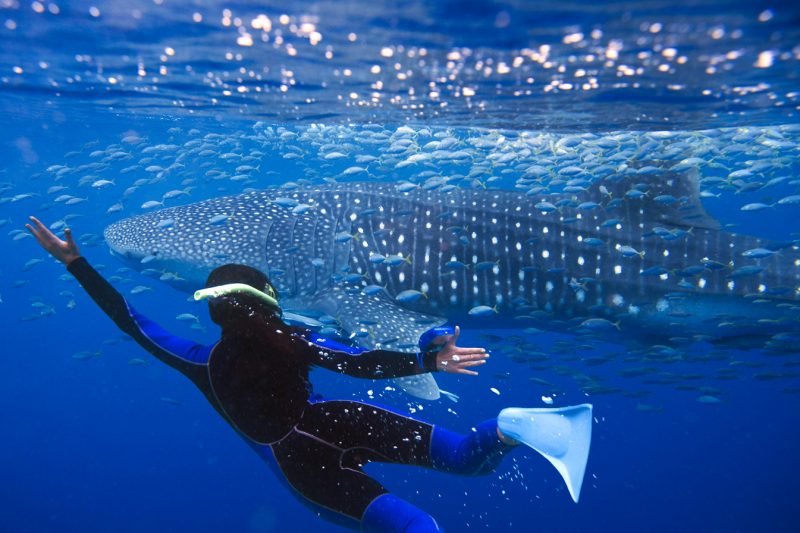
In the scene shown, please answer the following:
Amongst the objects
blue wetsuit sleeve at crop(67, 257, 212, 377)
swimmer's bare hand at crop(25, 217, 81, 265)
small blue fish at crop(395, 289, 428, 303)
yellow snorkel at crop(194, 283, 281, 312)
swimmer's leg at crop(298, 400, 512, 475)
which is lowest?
swimmer's leg at crop(298, 400, 512, 475)

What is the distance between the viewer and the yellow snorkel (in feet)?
9.61

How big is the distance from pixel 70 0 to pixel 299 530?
42.5 ft

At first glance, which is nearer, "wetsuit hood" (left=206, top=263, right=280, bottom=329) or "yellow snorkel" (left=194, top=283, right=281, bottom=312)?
"yellow snorkel" (left=194, top=283, right=281, bottom=312)

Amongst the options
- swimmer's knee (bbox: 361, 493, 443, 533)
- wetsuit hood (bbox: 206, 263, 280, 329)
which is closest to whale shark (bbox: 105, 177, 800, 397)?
wetsuit hood (bbox: 206, 263, 280, 329)

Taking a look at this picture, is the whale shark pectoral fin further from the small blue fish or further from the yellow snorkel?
the yellow snorkel

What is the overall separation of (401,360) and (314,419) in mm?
779

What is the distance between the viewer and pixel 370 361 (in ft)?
12.1

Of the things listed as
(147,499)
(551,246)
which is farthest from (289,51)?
(147,499)

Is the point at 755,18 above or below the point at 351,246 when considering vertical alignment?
above

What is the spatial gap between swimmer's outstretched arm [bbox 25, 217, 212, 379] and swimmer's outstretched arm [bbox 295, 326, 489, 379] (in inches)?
35.8

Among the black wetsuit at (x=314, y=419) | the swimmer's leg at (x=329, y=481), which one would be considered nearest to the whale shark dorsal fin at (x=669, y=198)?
the black wetsuit at (x=314, y=419)

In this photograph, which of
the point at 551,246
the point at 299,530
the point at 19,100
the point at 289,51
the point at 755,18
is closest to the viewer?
the point at 755,18

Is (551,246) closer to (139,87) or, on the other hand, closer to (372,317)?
(372,317)

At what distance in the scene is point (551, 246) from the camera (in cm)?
731
